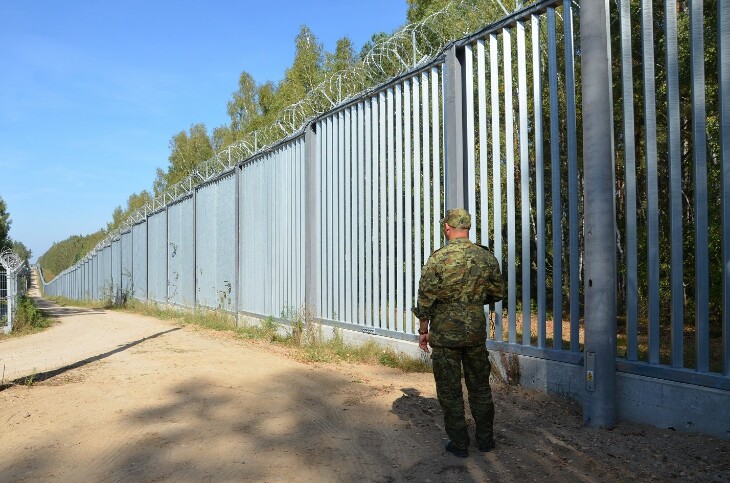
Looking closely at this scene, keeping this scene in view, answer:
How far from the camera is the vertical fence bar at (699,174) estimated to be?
3.92 metres

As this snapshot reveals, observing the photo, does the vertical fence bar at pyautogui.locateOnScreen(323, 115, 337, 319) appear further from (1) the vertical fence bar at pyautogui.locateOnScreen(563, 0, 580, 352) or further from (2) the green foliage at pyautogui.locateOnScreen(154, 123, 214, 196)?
(2) the green foliage at pyautogui.locateOnScreen(154, 123, 214, 196)

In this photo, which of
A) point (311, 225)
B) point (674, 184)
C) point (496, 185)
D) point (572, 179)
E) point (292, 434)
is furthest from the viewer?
point (311, 225)

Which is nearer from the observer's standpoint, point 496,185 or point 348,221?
point 496,185

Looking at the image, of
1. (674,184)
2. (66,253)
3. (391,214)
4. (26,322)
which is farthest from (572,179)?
(66,253)

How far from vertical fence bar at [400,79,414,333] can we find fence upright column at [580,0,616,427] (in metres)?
2.68

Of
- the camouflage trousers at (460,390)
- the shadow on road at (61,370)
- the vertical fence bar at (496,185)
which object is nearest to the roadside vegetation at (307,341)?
the vertical fence bar at (496,185)

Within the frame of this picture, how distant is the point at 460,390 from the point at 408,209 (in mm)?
3363

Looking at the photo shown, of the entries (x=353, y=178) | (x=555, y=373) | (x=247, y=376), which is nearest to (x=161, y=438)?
(x=247, y=376)

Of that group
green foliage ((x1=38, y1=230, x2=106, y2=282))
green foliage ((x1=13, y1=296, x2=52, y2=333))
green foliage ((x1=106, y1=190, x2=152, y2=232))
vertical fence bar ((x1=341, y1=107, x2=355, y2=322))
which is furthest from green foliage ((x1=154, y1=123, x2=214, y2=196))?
green foliage ((x1=38, y1=230, x2=106, y2=282))

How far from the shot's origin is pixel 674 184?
4.09 metres

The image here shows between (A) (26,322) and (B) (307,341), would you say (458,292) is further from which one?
(A) (26,322)

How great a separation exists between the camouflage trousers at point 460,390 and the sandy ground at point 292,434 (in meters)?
0.16

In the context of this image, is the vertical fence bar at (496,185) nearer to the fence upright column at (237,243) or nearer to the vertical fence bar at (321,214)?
the vertical fence bar at (321,214)

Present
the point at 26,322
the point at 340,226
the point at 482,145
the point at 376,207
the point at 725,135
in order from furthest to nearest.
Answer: the point at 26,322
the point at 340,226
the point at 376,207
the point at 482,145
the point at 725,135
